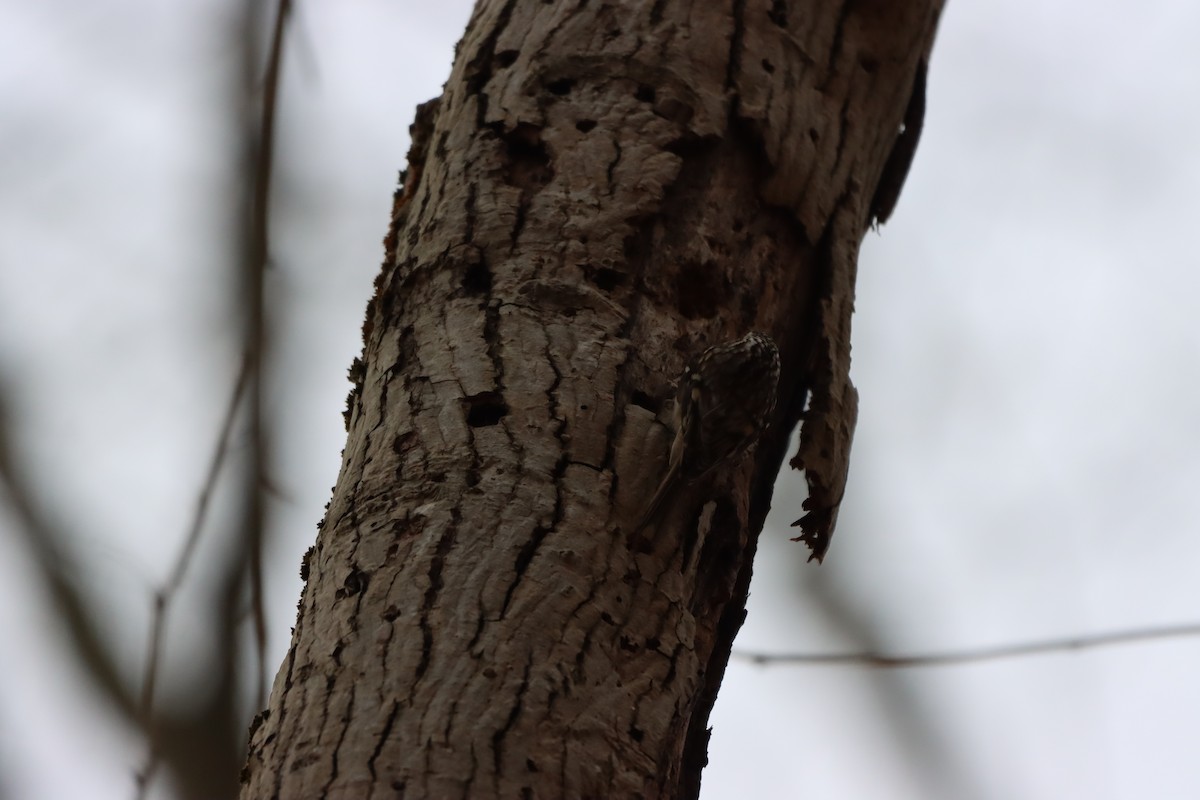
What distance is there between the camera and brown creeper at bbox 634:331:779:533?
1858mm

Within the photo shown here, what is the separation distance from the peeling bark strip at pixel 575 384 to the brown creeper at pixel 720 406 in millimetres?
44

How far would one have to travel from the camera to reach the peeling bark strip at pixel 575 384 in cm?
159

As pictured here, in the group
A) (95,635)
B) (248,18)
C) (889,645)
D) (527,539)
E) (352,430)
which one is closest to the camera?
(527,539)

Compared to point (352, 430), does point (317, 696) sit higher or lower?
lower

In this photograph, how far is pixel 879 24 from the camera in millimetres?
2783

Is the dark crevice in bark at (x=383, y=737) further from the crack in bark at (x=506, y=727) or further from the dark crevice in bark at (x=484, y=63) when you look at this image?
the dark crevice in bark at (x=484, y=63)

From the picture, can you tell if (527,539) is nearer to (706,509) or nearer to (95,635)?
(706,509)

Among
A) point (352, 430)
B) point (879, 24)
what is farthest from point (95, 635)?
point (879, 24)

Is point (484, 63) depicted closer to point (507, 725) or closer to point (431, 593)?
point (431, 593)

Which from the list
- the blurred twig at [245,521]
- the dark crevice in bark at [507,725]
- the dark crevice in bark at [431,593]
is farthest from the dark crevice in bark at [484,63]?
the dark crevice in bark at [507,725]

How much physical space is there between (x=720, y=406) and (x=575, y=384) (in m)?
0.25

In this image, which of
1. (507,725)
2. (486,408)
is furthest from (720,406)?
(507,725)

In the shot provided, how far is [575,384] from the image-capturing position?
1950 mm

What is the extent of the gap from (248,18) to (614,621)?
5.17 ft
